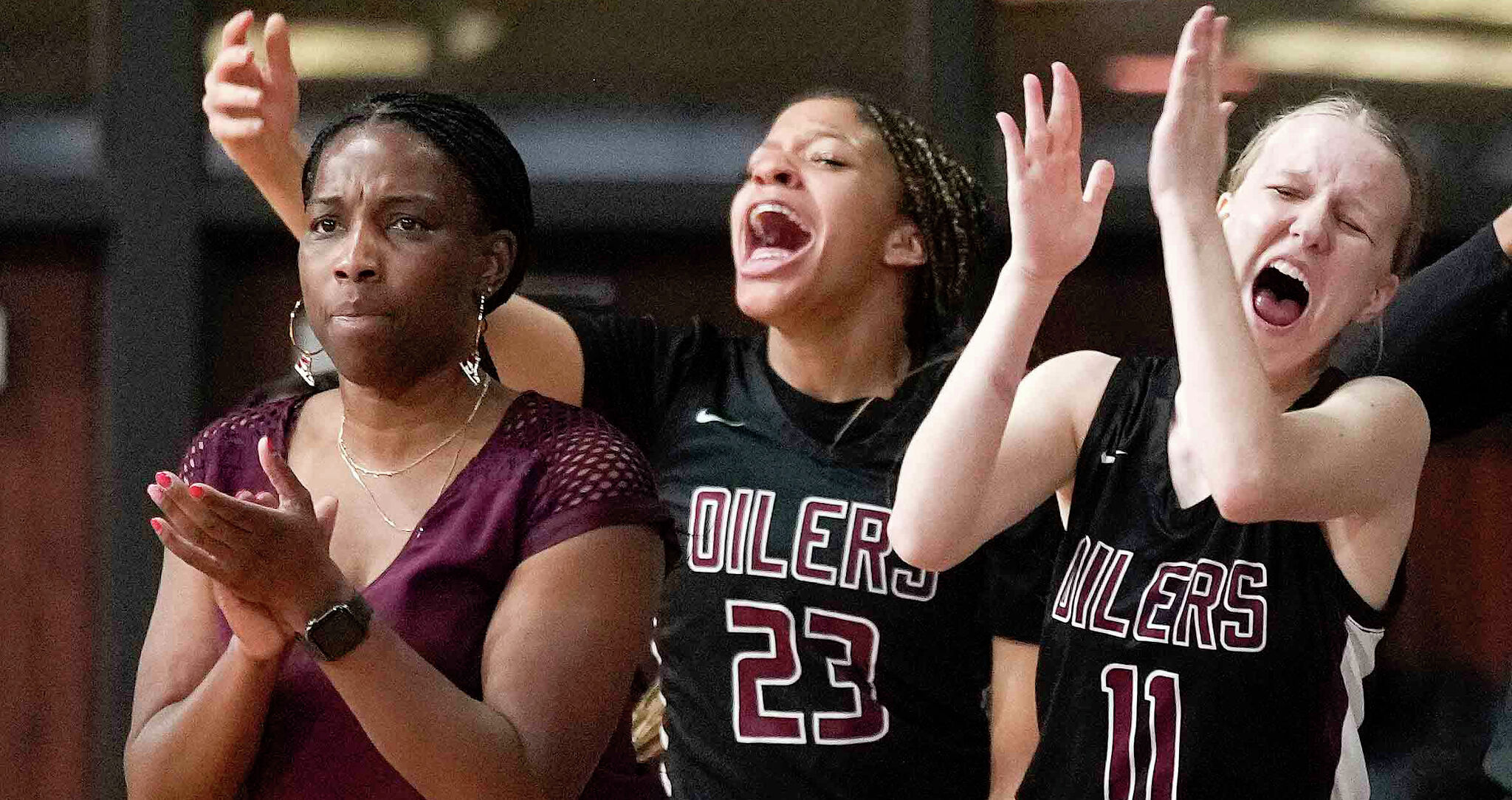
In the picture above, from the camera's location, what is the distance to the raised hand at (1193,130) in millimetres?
1454

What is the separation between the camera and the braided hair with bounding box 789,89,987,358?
208cm

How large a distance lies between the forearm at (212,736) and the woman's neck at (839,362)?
77 cm

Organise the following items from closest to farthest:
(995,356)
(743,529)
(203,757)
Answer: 1. (203,757)
2. (995,356)
3. (743,529)

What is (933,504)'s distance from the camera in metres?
1.54

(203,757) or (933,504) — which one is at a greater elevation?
(933,504)

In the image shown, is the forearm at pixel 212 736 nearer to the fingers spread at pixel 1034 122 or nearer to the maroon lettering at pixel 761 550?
the maroon lettering at pixel 761 550

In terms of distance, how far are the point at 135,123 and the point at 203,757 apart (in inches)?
75.0

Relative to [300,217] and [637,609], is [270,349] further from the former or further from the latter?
[637,609]

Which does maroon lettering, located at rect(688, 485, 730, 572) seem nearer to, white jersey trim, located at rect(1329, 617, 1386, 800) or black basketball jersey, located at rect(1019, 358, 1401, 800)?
black basketball jersey, located at rect(1019, 358, 1401, 800)

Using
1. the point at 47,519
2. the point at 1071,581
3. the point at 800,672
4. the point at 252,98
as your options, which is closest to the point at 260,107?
the point at 252,98

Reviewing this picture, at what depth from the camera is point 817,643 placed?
1.86m

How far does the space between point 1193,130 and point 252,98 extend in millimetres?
895

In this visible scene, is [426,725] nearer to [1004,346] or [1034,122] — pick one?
[1004,346]

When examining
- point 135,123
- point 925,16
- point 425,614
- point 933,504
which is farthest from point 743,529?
point 135,123
